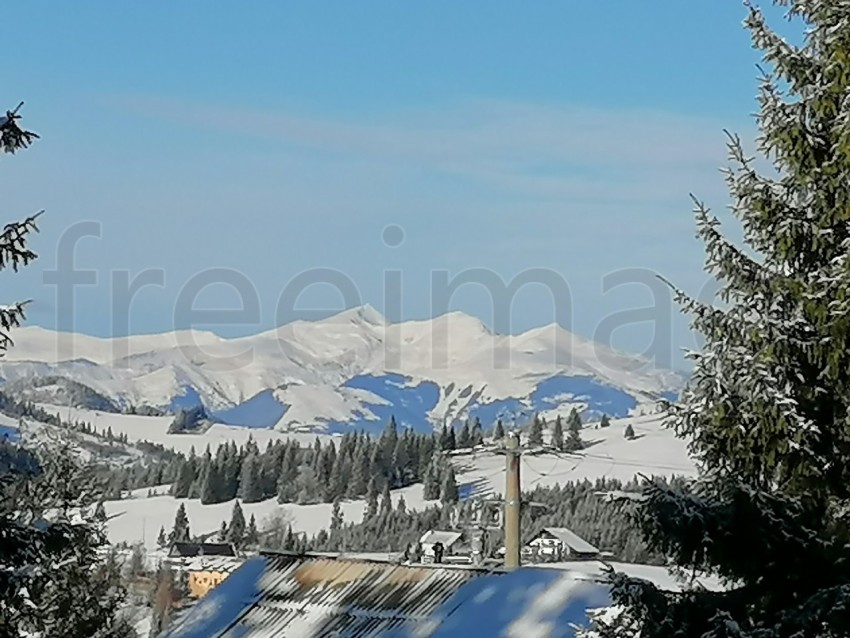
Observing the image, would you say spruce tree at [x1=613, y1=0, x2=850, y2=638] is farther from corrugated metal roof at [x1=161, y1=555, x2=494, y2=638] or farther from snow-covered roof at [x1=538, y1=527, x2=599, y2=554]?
snow-covered roof at [x1=538, y1=527, x2=599, y2=554]

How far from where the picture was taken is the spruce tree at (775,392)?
9.26 m

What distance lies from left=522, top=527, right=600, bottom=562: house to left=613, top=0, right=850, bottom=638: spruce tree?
33.9 metres

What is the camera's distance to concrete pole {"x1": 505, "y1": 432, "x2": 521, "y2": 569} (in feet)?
73.7

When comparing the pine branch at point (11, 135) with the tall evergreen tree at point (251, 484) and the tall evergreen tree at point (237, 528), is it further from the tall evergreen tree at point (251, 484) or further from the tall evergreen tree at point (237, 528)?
the tall evergreen tree at point (251, 484)

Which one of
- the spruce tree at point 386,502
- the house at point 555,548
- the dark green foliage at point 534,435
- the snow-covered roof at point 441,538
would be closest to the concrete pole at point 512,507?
the dark green foliage at point 534,435

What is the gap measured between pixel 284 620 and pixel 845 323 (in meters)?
11.9

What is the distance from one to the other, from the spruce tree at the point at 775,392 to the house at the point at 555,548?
3389cm

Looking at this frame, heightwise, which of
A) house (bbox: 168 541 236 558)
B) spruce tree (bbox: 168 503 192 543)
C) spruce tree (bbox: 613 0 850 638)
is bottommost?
spruce tree (bbox: 168 503 192 543)

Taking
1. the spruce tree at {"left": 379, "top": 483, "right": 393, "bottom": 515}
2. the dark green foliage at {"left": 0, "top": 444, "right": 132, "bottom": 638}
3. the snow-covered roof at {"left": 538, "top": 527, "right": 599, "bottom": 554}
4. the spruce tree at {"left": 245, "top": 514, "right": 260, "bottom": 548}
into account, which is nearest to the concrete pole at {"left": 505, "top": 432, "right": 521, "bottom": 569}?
the dark green foliage at {"left": 0, "top": 444, "right": 132, "bottom": 638}

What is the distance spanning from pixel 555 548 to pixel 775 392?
40583mm

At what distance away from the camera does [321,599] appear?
63.6ft

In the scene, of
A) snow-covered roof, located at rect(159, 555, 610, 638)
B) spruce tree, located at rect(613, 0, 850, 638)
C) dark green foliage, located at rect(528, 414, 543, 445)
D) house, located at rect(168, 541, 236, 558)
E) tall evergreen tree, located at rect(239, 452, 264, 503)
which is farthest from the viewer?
tall evergreen tree, located at rect(239, 452, 264, 503)

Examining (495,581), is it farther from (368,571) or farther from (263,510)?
(263,510)

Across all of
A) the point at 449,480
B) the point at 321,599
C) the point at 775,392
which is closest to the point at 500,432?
the point at 449,480
